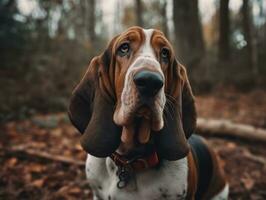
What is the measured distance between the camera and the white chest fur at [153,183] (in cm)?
269

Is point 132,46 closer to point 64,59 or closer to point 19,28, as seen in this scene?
point 19,28

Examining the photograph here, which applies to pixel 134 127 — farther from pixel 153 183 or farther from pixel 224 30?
pixel 224 30

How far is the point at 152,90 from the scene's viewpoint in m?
2.22

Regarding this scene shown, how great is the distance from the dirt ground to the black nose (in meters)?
2.21

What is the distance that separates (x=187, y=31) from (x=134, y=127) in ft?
29.6

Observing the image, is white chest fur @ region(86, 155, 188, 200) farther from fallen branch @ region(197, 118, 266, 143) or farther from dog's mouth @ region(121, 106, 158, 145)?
fallen branch @ region(197, 118, 266, 143)

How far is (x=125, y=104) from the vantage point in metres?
2.37

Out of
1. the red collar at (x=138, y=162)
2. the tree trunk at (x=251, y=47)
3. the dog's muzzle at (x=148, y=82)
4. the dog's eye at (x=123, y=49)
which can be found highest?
the dog's eye at (x=123, y=49)

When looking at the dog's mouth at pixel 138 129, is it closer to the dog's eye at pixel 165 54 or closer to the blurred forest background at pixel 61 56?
the dog's eye at pixel 165 54

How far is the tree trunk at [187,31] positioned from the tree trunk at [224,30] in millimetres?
1970

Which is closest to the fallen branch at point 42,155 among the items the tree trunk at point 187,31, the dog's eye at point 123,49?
the dog's eye at point 123,49

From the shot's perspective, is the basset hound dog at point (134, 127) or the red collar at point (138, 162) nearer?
the basset hound dog at point (134, 127)

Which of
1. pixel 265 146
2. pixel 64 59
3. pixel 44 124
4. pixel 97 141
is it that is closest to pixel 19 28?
pixel 64 59

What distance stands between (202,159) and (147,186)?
90cm
